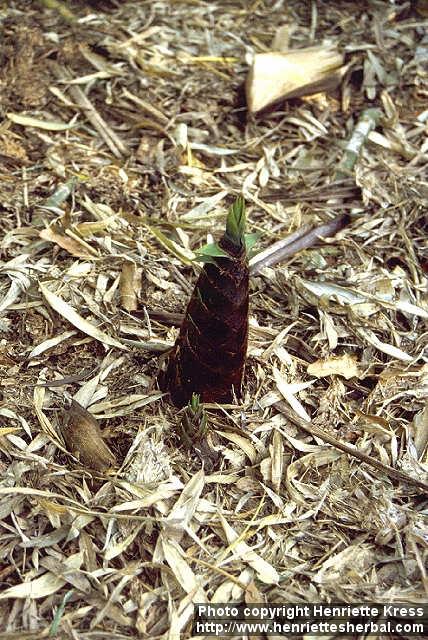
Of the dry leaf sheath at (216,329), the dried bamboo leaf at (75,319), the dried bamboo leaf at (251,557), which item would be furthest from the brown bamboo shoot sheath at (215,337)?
the dried bamboo leaf at (251,557)

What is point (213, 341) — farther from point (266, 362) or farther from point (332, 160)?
point (332, 160)

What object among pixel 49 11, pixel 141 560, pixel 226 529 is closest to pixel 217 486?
pixel 226 529

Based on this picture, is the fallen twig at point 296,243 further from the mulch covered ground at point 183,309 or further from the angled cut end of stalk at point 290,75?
the angled cut end of stalk at point 290,75

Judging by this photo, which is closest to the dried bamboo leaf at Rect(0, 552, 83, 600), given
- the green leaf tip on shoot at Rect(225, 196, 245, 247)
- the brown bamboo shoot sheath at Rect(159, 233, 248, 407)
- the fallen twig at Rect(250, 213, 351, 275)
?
the brown bamboo shoot sheath at Rect(159, 233, 248, 407)

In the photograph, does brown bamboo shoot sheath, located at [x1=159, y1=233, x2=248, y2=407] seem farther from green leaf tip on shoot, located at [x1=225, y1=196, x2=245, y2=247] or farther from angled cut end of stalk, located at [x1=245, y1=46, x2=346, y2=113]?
angled cut end of stalk, located at [x1=245, y1=46, x2=346, y2=113]

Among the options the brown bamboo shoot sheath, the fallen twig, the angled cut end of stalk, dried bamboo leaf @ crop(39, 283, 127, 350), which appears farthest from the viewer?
the angled cut end of stalk

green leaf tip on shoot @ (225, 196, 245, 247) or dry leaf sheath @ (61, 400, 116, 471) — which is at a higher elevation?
green leaf tip on shoot @ (225, 196, 245, 247)

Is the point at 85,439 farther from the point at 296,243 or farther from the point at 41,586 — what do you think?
the point at 296,243

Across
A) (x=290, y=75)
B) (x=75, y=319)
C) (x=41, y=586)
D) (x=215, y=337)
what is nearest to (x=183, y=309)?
(x=75, y=319)
